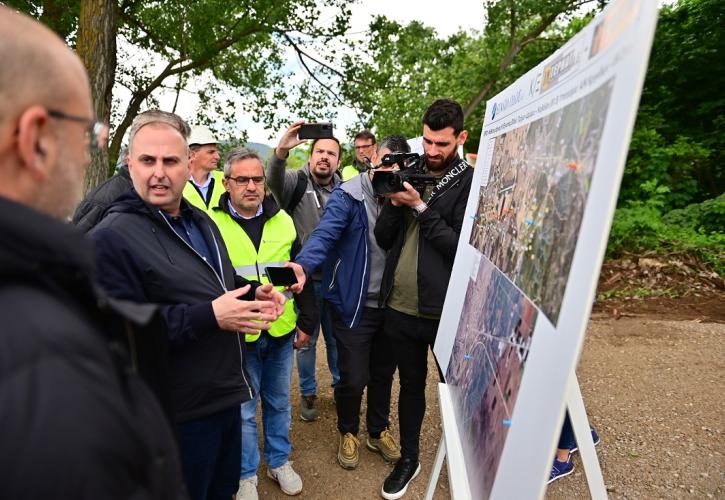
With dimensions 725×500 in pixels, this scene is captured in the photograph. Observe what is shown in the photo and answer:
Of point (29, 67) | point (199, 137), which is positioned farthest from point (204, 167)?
point (29, 67)

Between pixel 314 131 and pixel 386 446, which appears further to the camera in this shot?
pixel 314 131

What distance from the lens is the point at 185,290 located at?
1908 mm

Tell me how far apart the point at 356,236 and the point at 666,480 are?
243 cm

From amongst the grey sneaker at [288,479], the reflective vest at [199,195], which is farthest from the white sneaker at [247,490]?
the reflective vest at [199,195]

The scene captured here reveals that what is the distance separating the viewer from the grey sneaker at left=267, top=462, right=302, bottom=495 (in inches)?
121

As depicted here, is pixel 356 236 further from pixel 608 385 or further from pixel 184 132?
pixel 608 385

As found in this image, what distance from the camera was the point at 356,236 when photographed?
3.18 meters

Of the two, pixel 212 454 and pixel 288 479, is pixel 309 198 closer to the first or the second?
pixel 288 479

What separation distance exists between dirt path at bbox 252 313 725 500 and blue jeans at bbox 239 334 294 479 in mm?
276

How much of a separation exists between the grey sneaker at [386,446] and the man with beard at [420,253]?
249 millimetres

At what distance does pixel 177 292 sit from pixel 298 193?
2060 millimetres

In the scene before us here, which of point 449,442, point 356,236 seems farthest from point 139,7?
point 449,442

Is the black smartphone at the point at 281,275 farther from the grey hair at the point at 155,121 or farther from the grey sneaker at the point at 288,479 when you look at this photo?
the grey sneaker at the point at 288,479

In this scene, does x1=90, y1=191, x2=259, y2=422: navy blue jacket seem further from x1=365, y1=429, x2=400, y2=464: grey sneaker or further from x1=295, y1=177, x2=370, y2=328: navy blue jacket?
x1=365, y1=429, x2=400, y2=464: grey sneaker
